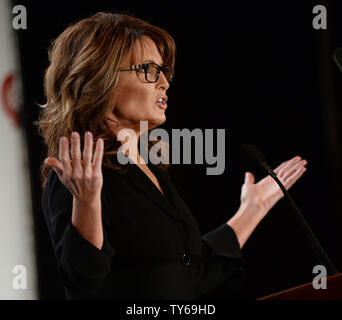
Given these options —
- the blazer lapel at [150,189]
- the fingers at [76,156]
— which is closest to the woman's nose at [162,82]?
the blazer lapel at [150,189]

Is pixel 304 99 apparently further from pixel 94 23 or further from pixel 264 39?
pixel 94 23

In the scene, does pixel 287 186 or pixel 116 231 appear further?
pixel 287 186

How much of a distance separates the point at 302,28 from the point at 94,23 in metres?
0.94

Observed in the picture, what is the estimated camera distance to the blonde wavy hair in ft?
4.98

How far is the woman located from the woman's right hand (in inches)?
1.7

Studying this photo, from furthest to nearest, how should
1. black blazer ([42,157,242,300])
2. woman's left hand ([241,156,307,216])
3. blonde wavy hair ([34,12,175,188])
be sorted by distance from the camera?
woman's left hand ([241,156,307,216]) < blonde wavy hair ([34,12,175,188]) < black blazer ([42,157,242,300])

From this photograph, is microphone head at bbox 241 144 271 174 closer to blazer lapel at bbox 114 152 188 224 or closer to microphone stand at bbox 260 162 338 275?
microphone stand at bbox 260 162 338 275

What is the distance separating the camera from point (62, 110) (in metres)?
1.52

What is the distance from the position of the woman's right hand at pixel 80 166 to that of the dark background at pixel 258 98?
0.42 metres

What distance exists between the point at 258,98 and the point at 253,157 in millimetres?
257

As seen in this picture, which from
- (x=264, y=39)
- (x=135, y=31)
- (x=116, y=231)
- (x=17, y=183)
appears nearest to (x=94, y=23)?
(x=135, y=31)

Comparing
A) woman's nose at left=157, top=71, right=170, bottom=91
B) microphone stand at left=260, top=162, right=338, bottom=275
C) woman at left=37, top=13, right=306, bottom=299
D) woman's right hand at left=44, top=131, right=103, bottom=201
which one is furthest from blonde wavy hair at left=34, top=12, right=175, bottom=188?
microphone stand at left=260, top=162, right=338, bottom=275

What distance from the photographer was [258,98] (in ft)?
6.68

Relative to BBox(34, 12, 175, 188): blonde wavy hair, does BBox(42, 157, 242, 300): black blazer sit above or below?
below
